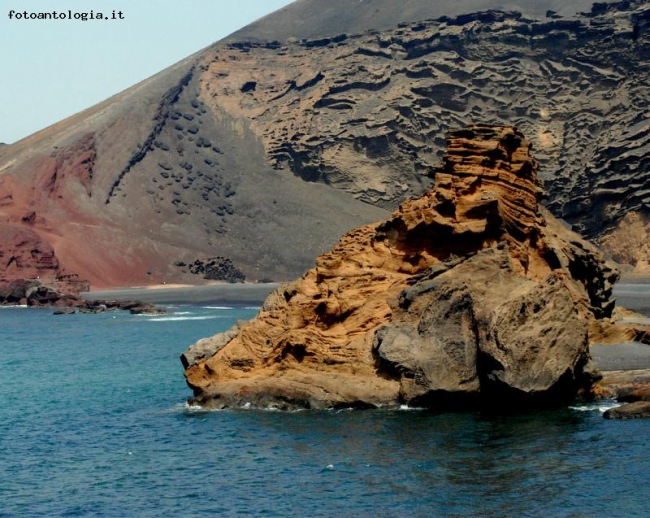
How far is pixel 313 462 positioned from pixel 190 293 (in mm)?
118747

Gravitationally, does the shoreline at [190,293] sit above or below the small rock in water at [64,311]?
below

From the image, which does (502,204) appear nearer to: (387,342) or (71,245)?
(387,342)

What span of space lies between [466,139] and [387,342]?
40.2 ft

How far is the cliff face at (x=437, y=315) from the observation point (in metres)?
39.0

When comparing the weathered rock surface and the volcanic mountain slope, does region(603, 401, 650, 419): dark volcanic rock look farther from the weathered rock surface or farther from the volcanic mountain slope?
the volcanic mountain slope

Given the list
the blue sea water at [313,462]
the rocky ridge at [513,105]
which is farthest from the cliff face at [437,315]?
the rocky ridge at [513,105]

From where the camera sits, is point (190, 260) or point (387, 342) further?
point (190, 260)

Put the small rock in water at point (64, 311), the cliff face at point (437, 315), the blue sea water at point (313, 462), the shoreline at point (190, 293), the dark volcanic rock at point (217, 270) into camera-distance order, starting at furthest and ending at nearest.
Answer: the dark volcanic rock at point (217, 270) < the shoreline at point (190, 293) < the small rock in water at point (64, 311) < the cliff face at point (437, 315) < the blue sea water at point (313, 462)

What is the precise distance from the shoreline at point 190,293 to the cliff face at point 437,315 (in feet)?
261

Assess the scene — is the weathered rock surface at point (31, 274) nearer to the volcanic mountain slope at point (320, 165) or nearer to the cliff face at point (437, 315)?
the volcanic mountain slope at point (320, 165)

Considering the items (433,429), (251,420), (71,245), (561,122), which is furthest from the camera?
(561,122)

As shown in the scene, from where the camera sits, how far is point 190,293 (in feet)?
495

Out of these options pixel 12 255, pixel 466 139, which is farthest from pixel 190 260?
pixel 466 139

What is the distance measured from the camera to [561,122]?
188000 mm
